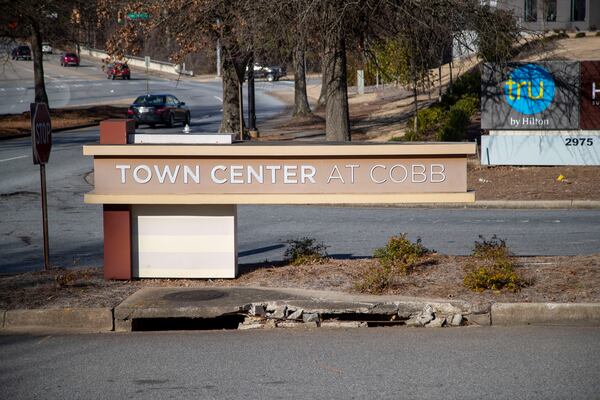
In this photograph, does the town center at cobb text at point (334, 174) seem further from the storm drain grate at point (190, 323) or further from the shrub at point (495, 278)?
the storm drain grate at point (190, 323)

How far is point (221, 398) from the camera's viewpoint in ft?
18.5

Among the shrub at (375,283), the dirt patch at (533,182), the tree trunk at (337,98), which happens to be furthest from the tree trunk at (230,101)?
the shrub at (375,283)

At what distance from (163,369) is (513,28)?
16302 millimetres

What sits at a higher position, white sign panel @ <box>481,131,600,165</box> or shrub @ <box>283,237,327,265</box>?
white sign panel @ <box>481,131,600,165</box>

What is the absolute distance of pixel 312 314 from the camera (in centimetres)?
762

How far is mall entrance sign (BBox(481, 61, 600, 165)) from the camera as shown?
2031 cm

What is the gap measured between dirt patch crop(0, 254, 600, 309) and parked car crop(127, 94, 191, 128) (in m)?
29.5

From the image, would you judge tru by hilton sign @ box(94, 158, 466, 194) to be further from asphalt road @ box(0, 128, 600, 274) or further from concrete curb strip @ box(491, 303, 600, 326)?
asphalt road @ box(0, 128, 600, 274)

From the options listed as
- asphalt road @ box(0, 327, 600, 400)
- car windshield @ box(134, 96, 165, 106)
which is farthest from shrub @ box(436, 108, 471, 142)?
car windshield @ box(134, 96, 165, 106)

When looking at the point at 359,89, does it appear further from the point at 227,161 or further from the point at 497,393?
the point at 497,393

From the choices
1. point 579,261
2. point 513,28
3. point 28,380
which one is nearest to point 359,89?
point 513,28

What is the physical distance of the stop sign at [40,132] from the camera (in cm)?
974

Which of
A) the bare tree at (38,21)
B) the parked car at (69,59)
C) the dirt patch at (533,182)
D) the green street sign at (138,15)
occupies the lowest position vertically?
the dirt patch at (533,182)

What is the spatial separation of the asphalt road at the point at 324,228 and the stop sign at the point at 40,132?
68.4 inches
